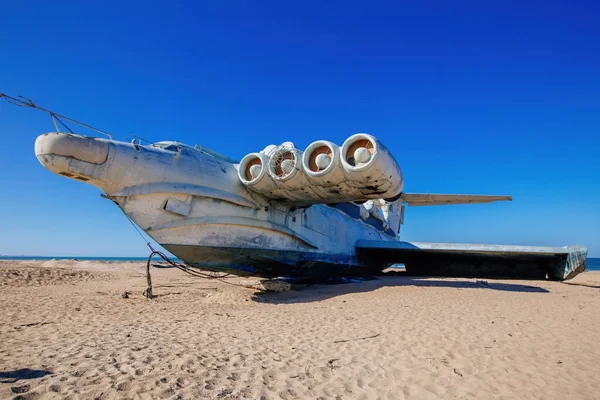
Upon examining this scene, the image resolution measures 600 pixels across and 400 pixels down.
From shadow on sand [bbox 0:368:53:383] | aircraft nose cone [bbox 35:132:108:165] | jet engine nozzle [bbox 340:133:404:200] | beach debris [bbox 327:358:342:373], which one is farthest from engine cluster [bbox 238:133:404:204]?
shadow on sand [bbox 0:368:53:383]

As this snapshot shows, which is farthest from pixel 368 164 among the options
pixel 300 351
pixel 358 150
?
pixel 300 351

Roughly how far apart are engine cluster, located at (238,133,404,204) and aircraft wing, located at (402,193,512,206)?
8.97m

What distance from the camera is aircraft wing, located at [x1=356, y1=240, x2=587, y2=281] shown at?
1370 cm

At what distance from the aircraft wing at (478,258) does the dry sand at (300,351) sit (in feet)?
19.5

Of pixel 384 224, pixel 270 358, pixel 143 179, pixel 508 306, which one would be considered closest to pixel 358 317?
pixel 270 358

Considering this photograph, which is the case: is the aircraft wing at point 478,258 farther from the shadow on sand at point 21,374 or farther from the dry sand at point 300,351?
the shadow on sand at point 21,374

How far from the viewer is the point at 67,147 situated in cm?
762

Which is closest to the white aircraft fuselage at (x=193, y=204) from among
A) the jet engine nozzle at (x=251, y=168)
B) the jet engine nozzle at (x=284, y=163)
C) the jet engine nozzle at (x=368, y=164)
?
the jet engine nozzle at (x=251, y=168)

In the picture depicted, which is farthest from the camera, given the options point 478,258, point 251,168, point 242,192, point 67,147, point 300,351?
point 478,258

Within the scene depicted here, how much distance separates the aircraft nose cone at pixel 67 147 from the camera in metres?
7.58

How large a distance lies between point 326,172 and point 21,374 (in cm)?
648

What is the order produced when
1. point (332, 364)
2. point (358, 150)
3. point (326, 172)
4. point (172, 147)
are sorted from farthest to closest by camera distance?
point (172, 147) < point (326, 172) < point (358, 150) < point (332, 364)

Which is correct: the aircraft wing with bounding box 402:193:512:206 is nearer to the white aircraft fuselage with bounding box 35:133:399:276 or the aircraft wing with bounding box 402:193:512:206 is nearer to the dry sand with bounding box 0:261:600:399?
the white aircraft fuselage with bounding box 35:133:399:276

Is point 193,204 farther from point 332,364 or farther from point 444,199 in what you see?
point 444,199
